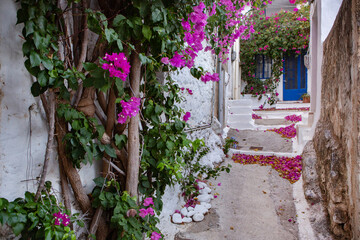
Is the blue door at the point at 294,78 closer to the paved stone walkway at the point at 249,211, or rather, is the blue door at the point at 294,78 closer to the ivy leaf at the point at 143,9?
the paved stone walkway at the point at 249,211

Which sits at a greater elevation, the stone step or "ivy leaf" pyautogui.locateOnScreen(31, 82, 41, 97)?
"ivy leaf" pyautogui.locateOnScreen(31, 82, 41, 97)

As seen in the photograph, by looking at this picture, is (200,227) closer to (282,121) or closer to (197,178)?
(197,178)

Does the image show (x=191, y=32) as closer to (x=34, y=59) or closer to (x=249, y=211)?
(x=34, y=59)

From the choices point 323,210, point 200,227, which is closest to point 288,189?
point 323,210

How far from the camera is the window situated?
10.7m

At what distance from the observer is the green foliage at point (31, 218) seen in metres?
1.09

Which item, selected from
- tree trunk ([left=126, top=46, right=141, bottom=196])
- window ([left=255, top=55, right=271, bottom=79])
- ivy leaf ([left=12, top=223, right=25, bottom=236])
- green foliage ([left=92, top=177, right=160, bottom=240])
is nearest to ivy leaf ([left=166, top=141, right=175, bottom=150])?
tree trunk ([left=126, top=46, right=141, bottom=196])

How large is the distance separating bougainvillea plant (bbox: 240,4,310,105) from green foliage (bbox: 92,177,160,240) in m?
9.35

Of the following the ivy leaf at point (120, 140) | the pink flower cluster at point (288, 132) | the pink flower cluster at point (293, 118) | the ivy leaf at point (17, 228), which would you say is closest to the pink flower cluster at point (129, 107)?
the ivy leaf at point (120, 140)

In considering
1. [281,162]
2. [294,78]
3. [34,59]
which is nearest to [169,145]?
[34,59]

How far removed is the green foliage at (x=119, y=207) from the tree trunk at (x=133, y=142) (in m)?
0.09

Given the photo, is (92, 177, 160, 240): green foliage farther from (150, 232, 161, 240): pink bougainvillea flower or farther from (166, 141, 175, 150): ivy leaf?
(166, 141, 175, 150): ivy leaf

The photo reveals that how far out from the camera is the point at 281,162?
4.14m

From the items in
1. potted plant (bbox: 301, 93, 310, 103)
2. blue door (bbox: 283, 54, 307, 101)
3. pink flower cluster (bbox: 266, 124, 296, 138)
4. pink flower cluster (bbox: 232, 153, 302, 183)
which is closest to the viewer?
pink flower cluster (bbox: 232, 153, 302, 183)
